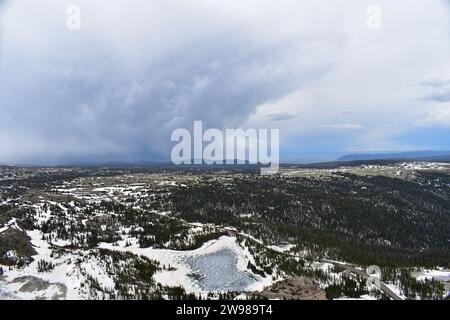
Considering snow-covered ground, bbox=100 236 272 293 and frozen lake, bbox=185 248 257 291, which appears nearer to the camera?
frozen lake, bbox=185 248 257 291

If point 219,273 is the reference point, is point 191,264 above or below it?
above

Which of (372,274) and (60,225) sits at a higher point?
(60,225)

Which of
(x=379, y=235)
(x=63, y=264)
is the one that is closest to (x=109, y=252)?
(x=63, y=264)

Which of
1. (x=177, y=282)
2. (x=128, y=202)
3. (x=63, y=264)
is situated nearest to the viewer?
(x=63, y=264)

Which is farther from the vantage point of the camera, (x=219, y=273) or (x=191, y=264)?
(x=191, y=264)

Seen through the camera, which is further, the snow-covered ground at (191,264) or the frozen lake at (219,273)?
the snow-covered ground at (191,264)
